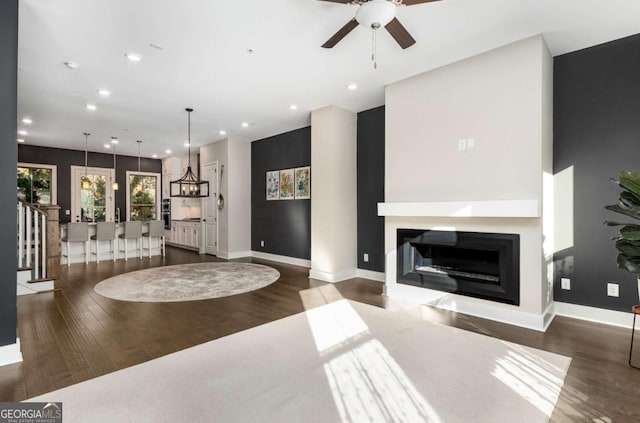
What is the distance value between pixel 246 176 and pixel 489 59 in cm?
591

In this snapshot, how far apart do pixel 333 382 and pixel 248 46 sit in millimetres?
3231

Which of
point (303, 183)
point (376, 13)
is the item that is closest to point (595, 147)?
point (376, 13)

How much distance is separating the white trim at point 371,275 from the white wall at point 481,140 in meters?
0.94

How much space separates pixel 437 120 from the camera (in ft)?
12.4

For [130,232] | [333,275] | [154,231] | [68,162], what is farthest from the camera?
[68,162]

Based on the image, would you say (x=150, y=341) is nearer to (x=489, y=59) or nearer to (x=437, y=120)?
(x=437, y=120)

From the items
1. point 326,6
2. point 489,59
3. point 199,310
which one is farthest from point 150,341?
point 489,59

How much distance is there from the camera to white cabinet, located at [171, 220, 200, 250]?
880cm

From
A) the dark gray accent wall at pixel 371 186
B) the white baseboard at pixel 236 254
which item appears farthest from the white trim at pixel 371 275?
the white baseboard at pixel 236 254

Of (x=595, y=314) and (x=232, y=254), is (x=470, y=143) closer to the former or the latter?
(x=595, y=314)

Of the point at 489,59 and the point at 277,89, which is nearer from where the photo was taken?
the point at 489,59

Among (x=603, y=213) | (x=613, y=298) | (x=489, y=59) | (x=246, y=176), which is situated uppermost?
(x=489, y=59)

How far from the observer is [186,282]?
5008 millimetres

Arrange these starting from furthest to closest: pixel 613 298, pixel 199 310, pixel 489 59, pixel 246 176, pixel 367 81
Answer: pixel 246 176
pixel 367 81
pixel 199 310
pixel 489 59
pixel 613 298
